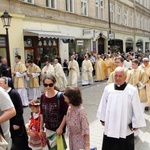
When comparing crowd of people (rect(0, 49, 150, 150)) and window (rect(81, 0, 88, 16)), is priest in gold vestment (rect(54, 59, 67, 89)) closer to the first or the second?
crowd of people (rect(0, 49, 150, 150))

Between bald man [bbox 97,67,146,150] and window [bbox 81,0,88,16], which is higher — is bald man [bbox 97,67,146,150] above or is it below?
below

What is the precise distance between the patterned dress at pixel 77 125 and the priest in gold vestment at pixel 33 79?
21.4 feet

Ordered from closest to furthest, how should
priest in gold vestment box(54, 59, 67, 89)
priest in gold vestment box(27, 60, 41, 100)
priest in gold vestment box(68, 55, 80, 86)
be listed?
priest in gold vestment box(27, 60, 41, 100) → priest in gold vestment box(54, 59, 67, 89) → priest in gold vestment box(68, 55, 80, 86)

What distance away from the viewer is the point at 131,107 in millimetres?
3672

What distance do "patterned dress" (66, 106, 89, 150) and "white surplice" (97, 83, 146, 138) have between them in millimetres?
596

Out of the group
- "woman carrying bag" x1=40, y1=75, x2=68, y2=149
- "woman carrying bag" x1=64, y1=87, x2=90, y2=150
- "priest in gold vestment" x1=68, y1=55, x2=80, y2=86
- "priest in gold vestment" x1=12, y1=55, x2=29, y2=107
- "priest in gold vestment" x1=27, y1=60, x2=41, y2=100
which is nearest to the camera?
"woman carrying bag" x1=64, y1=87, x2=90, y2=150

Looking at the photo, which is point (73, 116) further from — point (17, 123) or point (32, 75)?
point (32, 75)

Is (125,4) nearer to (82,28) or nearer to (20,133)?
(82,28)

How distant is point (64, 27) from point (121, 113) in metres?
14.8

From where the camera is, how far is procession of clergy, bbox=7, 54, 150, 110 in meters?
6.43

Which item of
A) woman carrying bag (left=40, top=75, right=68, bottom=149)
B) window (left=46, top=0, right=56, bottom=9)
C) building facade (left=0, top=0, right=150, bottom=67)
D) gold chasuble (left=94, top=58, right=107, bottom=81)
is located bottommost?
gold chasuble (left=94, top=58, right=107, bottom=81)

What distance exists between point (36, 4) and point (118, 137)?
12.7 m

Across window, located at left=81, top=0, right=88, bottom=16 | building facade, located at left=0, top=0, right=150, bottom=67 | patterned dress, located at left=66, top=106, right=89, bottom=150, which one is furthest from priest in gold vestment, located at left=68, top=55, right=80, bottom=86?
patterned dress, located at left=66, top=106, right=89, bottom=150

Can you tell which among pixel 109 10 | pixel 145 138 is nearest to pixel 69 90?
pixel 145 138
